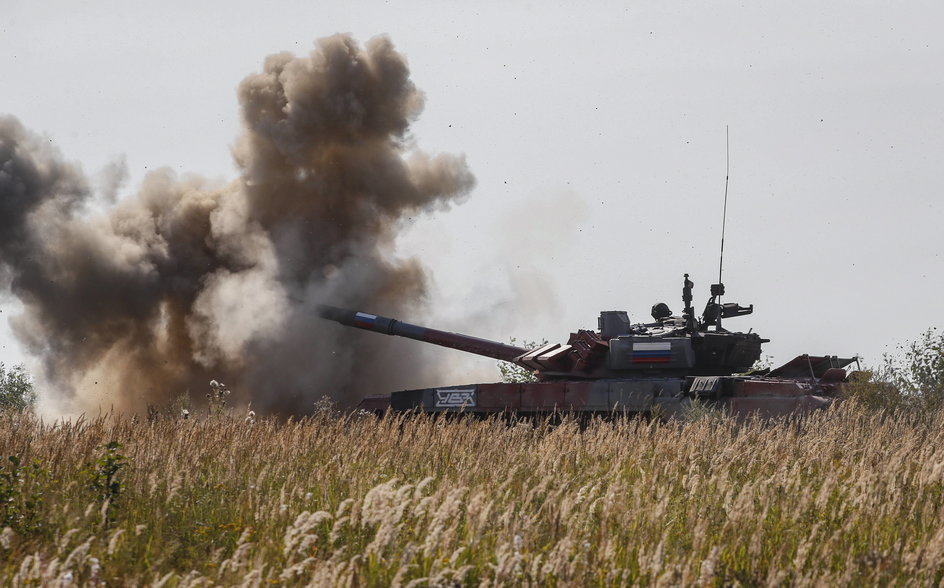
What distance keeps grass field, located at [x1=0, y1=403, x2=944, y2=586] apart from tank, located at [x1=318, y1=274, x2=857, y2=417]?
4.38 metres

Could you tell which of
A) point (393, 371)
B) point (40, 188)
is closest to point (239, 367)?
point (393, 371)

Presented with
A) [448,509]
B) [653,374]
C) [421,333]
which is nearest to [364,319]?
[421,333]

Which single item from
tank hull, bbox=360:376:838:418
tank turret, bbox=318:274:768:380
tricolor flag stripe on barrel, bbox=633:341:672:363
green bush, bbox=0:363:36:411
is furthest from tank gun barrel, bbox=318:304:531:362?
green bush, bbox=0:363:36:411

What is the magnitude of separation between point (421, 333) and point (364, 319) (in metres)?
1.62

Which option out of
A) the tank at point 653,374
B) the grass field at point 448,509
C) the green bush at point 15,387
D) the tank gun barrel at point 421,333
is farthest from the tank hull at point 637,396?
the green bush at point 15,387

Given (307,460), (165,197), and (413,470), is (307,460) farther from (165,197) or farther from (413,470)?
(165,197)

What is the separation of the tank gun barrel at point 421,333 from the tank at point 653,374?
3.89ft

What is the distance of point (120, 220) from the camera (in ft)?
80.1

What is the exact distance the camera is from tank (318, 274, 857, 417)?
15195mm

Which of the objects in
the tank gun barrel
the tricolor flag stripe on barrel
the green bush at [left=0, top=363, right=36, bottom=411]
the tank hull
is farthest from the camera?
the green bush at [left=0, top=363, right=36, bottom=411]

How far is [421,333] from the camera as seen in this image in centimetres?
2078

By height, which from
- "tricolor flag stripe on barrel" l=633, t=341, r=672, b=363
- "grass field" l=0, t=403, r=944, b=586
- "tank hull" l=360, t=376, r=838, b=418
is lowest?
"grass field" l=0, t=403, r=944, b=586

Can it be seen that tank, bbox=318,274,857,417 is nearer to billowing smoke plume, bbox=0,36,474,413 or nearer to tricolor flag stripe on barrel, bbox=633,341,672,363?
tricolor flag stripe on barrel, bbox=633,341,672,363

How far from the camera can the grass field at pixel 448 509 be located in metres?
5.03
